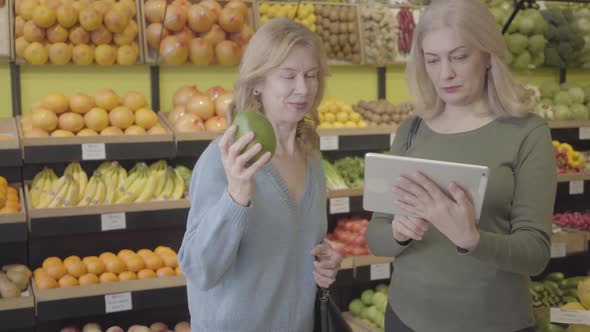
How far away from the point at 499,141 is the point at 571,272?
359 centimetres

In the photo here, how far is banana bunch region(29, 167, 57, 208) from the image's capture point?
3.00 metres

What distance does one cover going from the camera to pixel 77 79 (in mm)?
3402

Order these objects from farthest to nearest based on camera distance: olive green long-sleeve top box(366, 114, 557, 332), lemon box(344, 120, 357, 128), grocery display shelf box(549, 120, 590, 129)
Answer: grocery display shelf box(549, 120, 590, 129) → lemon box(344, 120, 357, 128) → olive green long-sleeve top box(366, 114, 557, 332)

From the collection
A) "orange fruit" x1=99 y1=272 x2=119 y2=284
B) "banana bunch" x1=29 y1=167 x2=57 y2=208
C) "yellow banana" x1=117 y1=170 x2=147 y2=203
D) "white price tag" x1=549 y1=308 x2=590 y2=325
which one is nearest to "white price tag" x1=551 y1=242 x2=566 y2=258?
"white price tag" x1=549 y1=308 x2=590 y2=325

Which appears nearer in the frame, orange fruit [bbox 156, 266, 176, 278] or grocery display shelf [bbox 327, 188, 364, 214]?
orange fruit [bbox 156, 266, 176, 278]

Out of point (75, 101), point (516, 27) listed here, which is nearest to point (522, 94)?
point (75, 101)

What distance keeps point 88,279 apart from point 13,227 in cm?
42

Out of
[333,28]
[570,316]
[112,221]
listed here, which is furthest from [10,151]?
[570,316]

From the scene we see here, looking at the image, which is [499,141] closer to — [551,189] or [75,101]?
[551,189]

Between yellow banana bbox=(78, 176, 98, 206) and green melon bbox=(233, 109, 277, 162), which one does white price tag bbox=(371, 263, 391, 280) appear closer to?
yellow banana bbox=(78, 176, 98, 206)

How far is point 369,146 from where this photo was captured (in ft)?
11.6

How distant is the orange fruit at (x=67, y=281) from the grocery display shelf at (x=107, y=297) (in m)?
0.06

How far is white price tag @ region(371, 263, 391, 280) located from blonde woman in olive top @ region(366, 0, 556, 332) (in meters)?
1.70

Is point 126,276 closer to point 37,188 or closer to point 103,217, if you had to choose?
point 103,217
